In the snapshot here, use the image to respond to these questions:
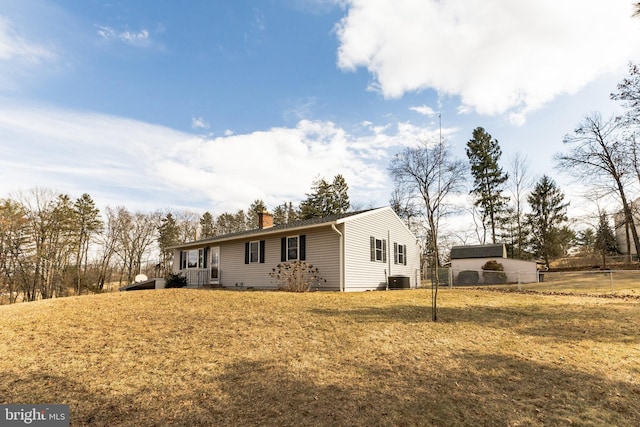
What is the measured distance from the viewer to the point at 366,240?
15961mm

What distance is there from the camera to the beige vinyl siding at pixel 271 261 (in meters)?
14.5

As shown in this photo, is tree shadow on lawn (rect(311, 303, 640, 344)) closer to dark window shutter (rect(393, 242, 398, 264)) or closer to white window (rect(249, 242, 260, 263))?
dark window shutter (rect(393, 242, 398, 264))

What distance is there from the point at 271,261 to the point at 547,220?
31.5 meters

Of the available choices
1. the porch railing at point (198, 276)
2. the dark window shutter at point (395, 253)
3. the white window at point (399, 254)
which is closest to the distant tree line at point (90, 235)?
the porch railing at point (198, 276)

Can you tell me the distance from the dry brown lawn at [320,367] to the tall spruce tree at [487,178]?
28639mm

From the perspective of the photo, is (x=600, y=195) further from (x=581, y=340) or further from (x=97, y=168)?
(x=97, y=168)

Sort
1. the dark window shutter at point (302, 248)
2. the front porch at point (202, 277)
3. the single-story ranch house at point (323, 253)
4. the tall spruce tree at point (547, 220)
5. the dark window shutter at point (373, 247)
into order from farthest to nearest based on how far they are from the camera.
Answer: the tall spruce tree at point (547, 220), the front porch at point (202, 277), the dark window shutter at point (373, 247), the dark window shutter at point (302, 248), the single-story ranch house at point (323, 253)

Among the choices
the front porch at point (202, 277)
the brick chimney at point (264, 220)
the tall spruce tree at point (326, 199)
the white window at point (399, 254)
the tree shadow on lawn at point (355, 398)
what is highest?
the tall spruce tree at point (326, 199)

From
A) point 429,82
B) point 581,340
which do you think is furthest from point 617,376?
point 429,82

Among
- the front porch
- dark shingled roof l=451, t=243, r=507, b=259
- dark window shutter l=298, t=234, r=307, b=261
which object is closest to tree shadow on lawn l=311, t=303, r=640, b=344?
dark window shutter l=298, t=234, r=307, b=261

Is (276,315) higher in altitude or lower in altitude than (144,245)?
lower

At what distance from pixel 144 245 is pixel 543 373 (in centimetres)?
4110

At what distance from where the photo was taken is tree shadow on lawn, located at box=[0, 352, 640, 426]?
3691 millimetres

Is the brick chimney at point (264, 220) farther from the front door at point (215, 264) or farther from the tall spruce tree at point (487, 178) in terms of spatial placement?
the tall spruce tree at point (487, 178)
